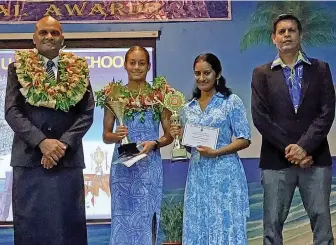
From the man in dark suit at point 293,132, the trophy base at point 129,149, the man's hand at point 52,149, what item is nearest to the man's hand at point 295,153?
the man in dark suit at point 293,132

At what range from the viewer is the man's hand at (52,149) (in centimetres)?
363

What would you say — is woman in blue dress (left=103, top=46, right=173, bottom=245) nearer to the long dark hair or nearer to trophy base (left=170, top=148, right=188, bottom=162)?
trophy base (left=170, top=148, right=188, bottom=162)

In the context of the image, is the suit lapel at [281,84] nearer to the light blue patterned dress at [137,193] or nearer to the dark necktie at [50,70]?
the light blue patterned dress at [137,193]

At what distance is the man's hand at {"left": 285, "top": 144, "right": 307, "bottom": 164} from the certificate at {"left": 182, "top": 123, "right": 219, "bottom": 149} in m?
0.45

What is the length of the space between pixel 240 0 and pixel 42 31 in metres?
2.58

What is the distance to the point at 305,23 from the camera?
5859mm

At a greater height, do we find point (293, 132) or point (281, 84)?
point (281, 84)

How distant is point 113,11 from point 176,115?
2.17 metres

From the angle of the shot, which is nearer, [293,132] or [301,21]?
[293,132]

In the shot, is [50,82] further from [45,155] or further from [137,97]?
[137,97]

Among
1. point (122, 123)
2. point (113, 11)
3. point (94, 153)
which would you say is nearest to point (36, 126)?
point (122, 123)

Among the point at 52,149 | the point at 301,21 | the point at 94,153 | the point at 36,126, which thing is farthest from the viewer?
the point at 94,153

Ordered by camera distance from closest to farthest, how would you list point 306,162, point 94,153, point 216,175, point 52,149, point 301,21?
point 52,149
point 306,162
point 216,175
point 301,21
point 94,153

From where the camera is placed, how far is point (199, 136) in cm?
394
